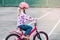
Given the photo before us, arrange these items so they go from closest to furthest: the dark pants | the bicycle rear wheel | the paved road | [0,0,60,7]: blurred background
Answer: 1. the dark pants
2. the bicycle rear wheel
3. the paved road
4. [0,0,60,7]: blurred background

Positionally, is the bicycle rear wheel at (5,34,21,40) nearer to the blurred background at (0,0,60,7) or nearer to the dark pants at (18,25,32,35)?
the dark pants at (18,25,32,35)

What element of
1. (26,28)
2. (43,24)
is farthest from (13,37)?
(43,24)

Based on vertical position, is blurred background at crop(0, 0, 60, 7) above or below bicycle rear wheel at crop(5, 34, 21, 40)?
above

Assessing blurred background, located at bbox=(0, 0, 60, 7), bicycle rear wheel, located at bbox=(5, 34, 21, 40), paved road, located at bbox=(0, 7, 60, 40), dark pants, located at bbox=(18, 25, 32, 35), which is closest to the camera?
dark pants, located at bbox=(18, 25, 32, 35)

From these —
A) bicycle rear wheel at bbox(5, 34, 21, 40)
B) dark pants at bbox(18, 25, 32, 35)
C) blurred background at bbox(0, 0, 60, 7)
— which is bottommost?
bicycle rear wheel at bbox(5, 34, 21, 40)

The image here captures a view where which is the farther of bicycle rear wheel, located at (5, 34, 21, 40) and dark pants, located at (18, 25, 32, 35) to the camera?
bicycle rear wheel, located at (5, 34, 21, 40)

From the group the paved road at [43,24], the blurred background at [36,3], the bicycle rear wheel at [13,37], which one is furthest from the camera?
the blurred background at [36,3]

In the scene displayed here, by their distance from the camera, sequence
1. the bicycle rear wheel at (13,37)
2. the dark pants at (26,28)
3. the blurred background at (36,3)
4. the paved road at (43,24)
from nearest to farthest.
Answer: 1. the dark pants at (26,28)
2. the bicycle rear wheel at (13,37)
3. the paved road at (43,24)
4. the blurred background at (36,3)

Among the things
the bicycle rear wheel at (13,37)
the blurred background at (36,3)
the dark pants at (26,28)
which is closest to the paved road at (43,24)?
the bicycle rear wheel at (13,37)

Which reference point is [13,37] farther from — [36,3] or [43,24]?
[36,3]

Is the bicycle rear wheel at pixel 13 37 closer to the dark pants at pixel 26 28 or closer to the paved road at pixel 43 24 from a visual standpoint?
the dark pants at pixel 26 28

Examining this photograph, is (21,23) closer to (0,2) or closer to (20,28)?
(20,28)

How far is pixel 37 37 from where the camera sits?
827 cm

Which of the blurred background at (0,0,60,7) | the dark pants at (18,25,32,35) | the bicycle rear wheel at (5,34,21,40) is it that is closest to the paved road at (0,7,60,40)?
the bicycle rear wheel at (5,34,21,40)
